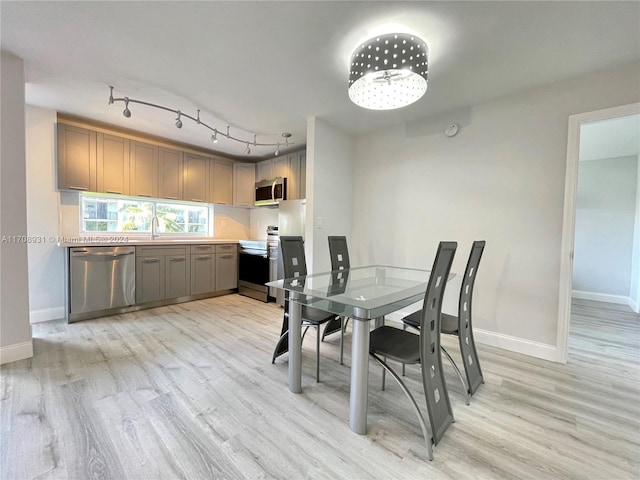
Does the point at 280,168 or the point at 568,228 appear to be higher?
the point at 280,168

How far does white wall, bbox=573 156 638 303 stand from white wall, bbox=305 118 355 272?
3787mm

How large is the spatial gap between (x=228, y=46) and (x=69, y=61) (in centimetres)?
136

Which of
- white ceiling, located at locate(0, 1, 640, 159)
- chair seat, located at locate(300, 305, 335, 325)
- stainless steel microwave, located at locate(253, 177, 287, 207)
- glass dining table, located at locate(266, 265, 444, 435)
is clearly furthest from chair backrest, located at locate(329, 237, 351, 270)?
stainless steel microwave, located at locate(253, 177, 287, 207)

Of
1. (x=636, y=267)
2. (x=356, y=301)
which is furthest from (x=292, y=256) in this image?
(x=636, y=267)

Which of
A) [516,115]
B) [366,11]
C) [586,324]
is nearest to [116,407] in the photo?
[366,11]

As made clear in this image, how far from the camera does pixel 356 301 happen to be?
148 centimetres

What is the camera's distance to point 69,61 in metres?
2.04

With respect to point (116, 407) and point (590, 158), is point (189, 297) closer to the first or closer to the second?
point (116, 407)

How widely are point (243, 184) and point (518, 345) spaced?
4.44 metres

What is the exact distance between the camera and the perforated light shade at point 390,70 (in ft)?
5.12

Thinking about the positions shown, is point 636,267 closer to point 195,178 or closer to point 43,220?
point 195,178

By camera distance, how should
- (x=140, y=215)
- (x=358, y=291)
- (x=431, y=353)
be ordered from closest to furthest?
(x=431, y=353)
(x=358, y=291)
(x=140, y=215)

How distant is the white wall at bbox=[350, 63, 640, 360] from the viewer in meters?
2.25

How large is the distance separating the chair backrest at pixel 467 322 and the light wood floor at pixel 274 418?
0.12 m
